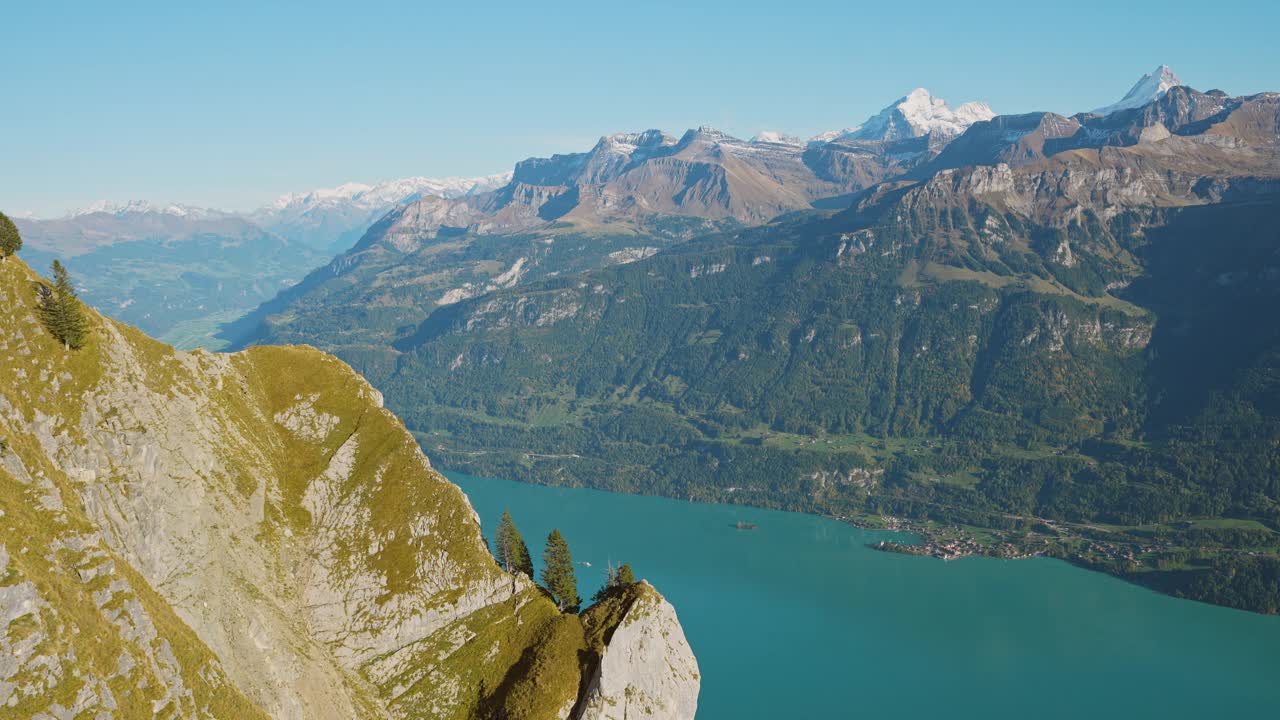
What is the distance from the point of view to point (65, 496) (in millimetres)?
66375

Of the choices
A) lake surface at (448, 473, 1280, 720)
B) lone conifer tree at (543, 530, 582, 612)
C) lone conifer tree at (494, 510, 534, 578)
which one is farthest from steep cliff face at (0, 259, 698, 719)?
lake surface at (448, 473, 1280, 720)

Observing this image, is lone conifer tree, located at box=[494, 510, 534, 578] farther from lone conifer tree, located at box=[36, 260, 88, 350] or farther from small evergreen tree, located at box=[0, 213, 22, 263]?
small evergreen tree, located at box=[0, 213, 22, 263]

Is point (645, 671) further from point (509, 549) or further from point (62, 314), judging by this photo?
point (62, 314)

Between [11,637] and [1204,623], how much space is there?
704 ft

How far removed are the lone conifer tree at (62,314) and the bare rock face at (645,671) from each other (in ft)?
174

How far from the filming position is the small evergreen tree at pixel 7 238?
259 feet

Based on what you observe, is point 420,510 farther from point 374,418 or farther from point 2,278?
point 2,278

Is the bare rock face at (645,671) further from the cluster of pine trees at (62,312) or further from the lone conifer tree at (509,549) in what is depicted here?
the cluster of pine trees at (62,312)

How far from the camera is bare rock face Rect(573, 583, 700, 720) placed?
250 ft

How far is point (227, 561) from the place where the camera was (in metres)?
78.8

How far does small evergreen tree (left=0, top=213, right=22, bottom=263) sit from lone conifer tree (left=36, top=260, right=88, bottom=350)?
573 centimetres

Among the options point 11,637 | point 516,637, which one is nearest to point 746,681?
point 516,637

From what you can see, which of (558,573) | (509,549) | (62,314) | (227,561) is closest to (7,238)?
(62,314)

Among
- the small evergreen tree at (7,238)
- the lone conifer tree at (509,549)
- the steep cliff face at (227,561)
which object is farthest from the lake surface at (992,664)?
the small evergreen tree at (7,238)
